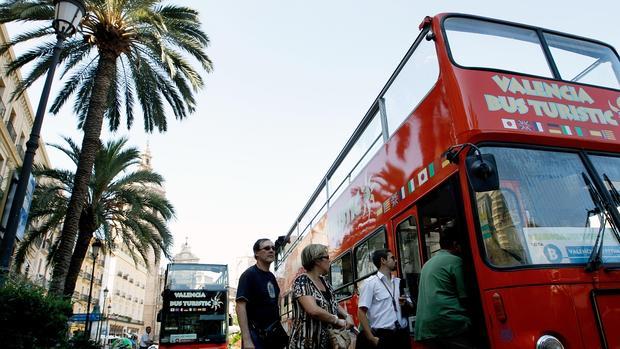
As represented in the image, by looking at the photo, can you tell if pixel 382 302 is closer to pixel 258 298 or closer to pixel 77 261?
pixel 258 298

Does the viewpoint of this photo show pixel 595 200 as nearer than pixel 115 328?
Yes

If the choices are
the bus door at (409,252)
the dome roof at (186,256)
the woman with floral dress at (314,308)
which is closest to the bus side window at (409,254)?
the bus door at (409,252)

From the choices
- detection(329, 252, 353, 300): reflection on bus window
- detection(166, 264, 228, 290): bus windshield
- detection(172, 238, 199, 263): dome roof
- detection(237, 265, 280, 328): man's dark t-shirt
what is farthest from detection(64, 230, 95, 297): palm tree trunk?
detection(172, 238, 199, 263): dome roof

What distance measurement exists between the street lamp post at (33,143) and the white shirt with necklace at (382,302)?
4.47 metres

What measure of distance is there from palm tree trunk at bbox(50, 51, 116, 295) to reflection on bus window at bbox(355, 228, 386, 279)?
811 centimetres

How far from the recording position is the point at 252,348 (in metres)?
3.55

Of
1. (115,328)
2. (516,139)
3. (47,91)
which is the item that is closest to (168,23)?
(47,91)

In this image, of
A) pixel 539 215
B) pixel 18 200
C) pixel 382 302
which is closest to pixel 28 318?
pixel 18 200

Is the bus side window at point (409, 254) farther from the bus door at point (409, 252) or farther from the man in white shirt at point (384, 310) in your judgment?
the man in white shirt at point (384, 310)

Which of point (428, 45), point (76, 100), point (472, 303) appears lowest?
point (472, 303)

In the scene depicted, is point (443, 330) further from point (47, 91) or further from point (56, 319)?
point (47, 91)

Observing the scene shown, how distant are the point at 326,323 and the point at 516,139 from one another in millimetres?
2358

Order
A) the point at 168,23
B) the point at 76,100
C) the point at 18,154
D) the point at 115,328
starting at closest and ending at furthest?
the point at 168,23 → the point at 76,100 → the point at 18,154 → the point at 115,328

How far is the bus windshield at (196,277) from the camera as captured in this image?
16.1m
